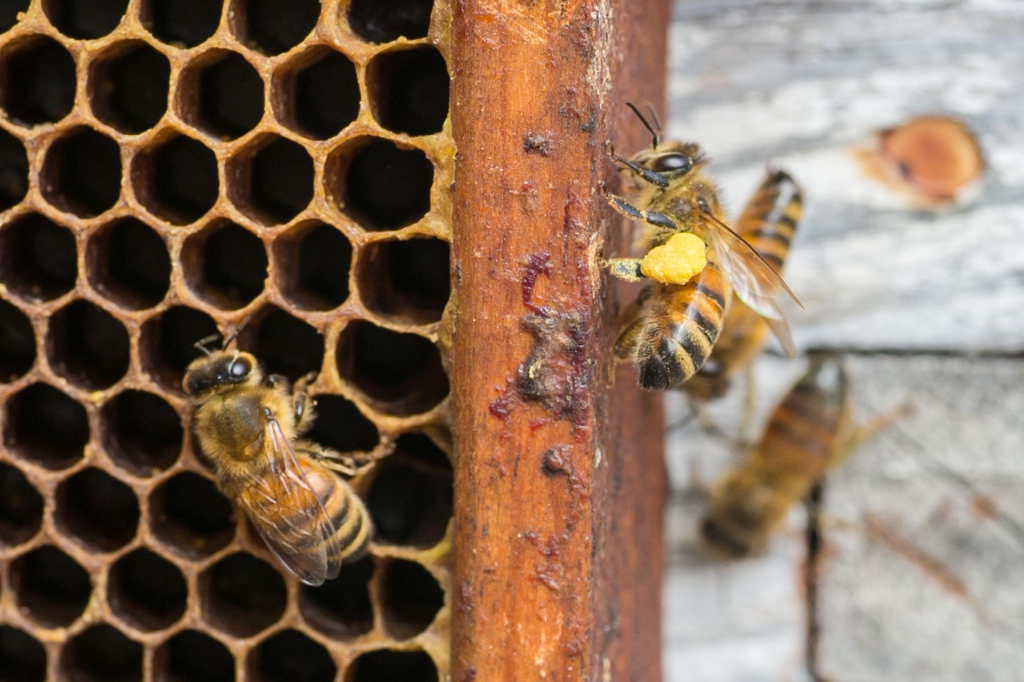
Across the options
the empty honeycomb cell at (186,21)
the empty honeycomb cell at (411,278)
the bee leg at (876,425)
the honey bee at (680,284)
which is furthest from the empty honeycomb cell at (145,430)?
the bee leg at (876,425)

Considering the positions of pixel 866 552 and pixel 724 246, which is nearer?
pixel 724 246

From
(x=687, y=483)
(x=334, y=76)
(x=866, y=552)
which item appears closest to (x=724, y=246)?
(x=334, y=76)

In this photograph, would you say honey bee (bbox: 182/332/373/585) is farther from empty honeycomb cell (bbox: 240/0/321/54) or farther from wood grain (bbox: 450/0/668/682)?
empty honeycomb cell (bbox: 240/0/321/54)

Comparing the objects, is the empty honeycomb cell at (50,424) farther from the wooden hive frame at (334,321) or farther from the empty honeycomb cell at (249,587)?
the empty honeycomb cell at (249,587)

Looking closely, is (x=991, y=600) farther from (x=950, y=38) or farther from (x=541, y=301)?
(x=541, y=301)

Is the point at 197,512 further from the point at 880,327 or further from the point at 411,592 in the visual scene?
the point at 880,327

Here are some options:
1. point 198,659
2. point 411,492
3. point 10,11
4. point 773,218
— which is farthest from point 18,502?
point 773,218
